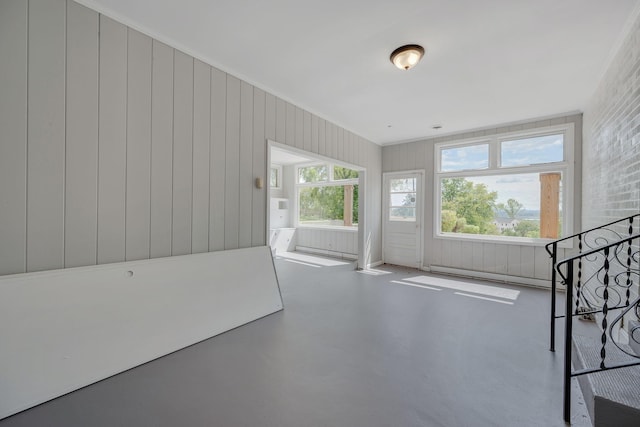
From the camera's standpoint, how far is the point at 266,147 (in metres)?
3.56

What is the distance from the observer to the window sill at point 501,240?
4.47 m

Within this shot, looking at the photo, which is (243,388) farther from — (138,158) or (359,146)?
(359,146)

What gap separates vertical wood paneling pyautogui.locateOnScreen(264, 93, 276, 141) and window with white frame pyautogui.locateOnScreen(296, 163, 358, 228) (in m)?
→ 3.77

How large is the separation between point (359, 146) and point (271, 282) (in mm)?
3480

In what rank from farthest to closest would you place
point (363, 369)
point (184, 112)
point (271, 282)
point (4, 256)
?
1. point (271, 282)
2. point (184, 112)
3. point (363, 369)
4. point (4, 256)

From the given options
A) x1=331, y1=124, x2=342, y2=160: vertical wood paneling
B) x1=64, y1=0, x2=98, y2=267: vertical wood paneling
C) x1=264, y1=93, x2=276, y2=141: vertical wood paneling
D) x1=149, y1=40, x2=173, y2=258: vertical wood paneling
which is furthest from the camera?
x1=331, y1=124, x2=342, y2=160: vertical wood paneling

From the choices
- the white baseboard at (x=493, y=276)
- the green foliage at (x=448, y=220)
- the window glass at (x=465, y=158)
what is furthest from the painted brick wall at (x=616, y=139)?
the green foliage at (x=448, y=220)

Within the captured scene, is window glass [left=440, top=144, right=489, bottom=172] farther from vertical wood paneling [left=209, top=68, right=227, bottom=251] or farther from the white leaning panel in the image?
the white leaning panel

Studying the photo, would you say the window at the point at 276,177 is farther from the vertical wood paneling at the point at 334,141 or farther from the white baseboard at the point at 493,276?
the white baseboard at the point at 493,276

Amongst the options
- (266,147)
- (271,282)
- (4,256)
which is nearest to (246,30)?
(266,147)

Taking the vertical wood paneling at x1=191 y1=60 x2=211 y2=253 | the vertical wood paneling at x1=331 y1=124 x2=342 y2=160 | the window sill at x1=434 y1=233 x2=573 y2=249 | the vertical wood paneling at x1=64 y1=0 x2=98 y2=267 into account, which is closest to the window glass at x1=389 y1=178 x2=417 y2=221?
the window sill at x1=434 y1=233 x2=573 y2=249

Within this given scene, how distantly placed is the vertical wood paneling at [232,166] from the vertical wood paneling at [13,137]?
157 centimetres

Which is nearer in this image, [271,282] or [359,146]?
[271,282]

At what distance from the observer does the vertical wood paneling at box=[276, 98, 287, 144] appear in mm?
3717
